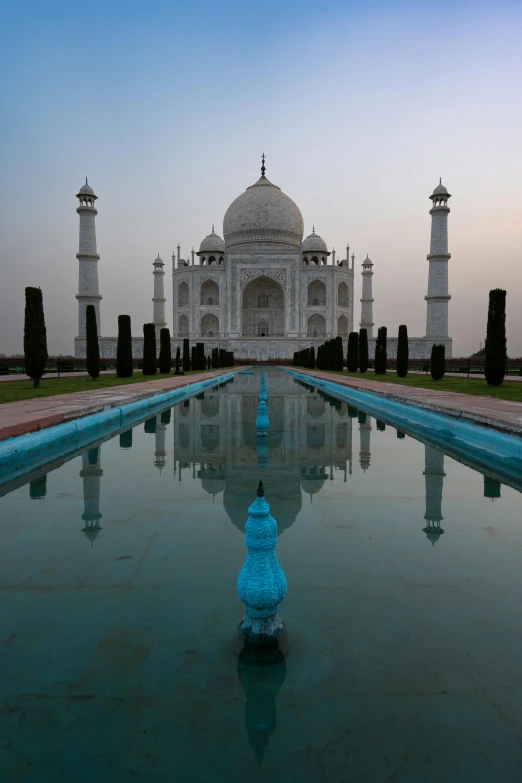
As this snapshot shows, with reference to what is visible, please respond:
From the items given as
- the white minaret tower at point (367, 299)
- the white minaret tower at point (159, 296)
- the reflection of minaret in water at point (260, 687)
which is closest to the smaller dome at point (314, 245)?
the white minaret tower at point (367, 299)

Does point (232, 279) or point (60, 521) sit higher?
point (232, 279)

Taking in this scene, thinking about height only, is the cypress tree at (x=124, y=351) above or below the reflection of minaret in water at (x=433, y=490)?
above

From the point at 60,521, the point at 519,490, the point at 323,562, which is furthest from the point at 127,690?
the point at 519,490

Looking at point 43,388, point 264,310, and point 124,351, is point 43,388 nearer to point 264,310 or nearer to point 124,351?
point 124,351

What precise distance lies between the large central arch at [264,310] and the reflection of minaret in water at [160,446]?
35698mm

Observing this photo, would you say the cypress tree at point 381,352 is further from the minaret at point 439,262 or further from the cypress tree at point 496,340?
the minaret at point 439,262

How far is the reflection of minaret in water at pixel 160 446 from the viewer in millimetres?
3916

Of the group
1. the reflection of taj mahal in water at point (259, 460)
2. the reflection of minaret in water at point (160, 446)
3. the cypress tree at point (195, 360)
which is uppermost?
the cypress tree at point (195, 360)

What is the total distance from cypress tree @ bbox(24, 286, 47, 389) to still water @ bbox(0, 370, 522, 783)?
8641mm

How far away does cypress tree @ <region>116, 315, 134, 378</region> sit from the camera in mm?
15281

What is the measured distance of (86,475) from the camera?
3.52m

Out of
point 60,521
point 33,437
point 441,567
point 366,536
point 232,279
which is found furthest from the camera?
point 232,279

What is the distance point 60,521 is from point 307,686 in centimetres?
170

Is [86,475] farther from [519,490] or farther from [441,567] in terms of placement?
[519,490]
